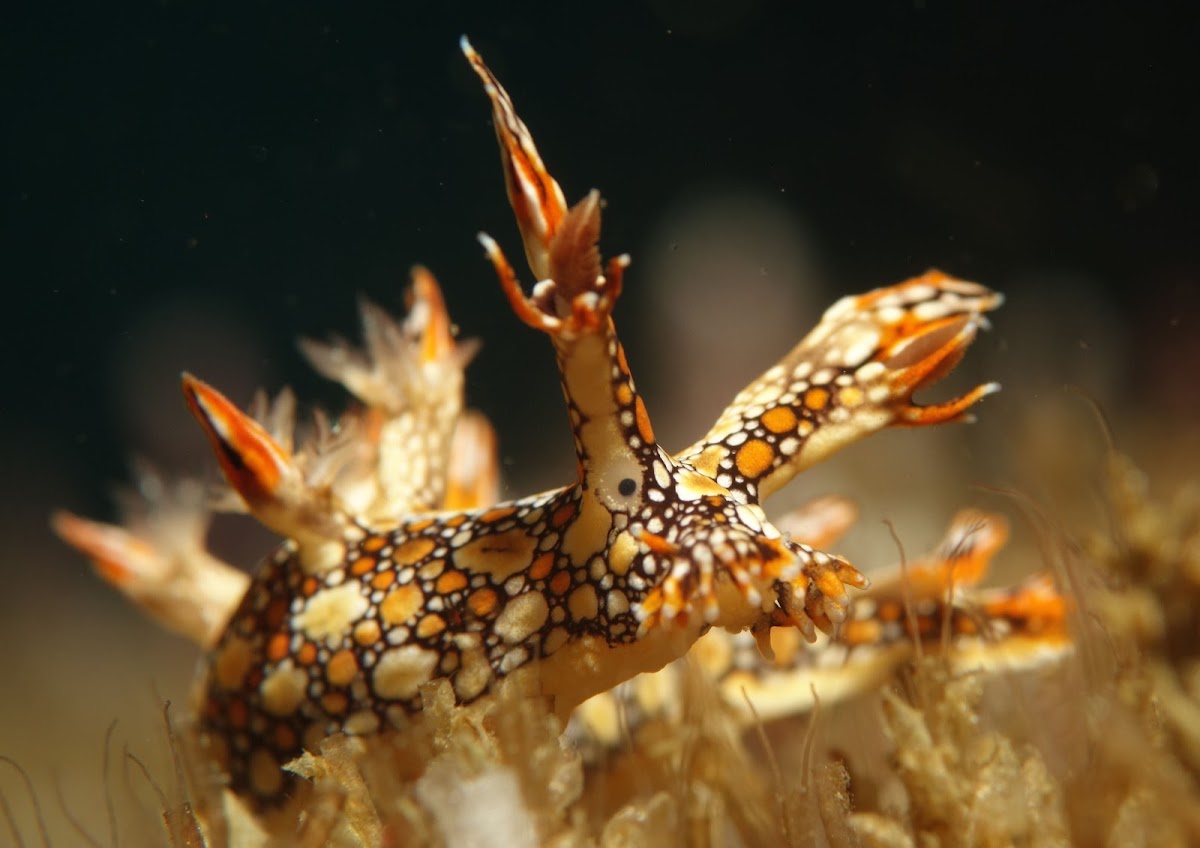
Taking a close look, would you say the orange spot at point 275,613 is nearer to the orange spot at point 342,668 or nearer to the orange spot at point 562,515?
the orange spot at point 342,668

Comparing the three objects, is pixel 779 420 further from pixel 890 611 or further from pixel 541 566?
pixel 890 611

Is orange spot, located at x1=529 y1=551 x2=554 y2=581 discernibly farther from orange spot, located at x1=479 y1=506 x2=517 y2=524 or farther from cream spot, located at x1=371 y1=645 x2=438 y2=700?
cream spot, located at x1=371 y1=645 x2=438 y2=700

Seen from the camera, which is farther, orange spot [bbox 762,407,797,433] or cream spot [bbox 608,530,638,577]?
orange spot [bbox 762,407,797,433]

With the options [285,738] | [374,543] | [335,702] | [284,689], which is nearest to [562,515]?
[374,543]

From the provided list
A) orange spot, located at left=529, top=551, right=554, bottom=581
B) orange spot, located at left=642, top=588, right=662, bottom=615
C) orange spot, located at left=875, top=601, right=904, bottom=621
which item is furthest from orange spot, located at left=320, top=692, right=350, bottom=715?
orange spot, located at left=875, top=601, right=904, bottom=621

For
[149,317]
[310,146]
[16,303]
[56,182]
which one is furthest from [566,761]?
[149,317]

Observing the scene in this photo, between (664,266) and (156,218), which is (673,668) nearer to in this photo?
(156,218)
